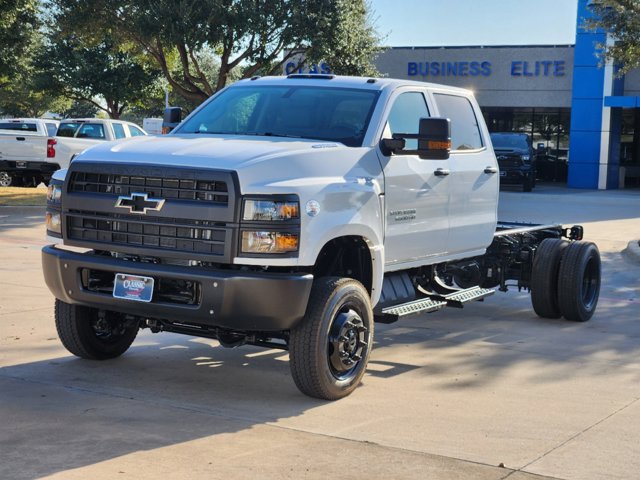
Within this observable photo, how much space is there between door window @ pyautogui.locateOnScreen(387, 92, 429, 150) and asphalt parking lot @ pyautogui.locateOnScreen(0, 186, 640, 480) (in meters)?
1.81

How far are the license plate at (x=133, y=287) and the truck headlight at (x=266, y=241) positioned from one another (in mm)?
704

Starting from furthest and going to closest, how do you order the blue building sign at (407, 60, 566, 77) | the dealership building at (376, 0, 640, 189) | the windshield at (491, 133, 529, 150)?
the blue building sign at (407, 60, 566, 77)
the dealership building at (376, 0, 640, 189)
the windshield at (491, 133, 529, 150)

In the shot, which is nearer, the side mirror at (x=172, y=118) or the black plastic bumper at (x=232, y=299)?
the black plastic bumper at (x=232, y=299)

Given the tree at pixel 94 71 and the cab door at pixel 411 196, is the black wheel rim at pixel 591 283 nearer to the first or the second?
the cab door at pixel 411 196

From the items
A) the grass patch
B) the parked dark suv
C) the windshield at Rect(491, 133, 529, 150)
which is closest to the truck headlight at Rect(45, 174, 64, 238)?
the grass patch

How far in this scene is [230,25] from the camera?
88.7ft

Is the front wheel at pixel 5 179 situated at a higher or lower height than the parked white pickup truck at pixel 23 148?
lower

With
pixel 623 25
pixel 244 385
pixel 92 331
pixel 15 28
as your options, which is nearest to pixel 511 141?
pixel 623 25

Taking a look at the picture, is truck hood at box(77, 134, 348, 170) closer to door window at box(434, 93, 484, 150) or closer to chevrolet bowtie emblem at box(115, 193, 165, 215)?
chevrolet bowtie emblem at box(115, 193, 165, 215)

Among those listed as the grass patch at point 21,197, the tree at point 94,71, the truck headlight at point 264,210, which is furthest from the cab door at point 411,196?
the tree at point 94,71

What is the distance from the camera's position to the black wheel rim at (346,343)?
6.66 metres

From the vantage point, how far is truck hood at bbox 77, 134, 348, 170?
21.1 ft

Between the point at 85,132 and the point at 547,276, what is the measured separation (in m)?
20.2

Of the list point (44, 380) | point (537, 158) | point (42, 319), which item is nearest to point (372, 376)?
point (44, 380)
